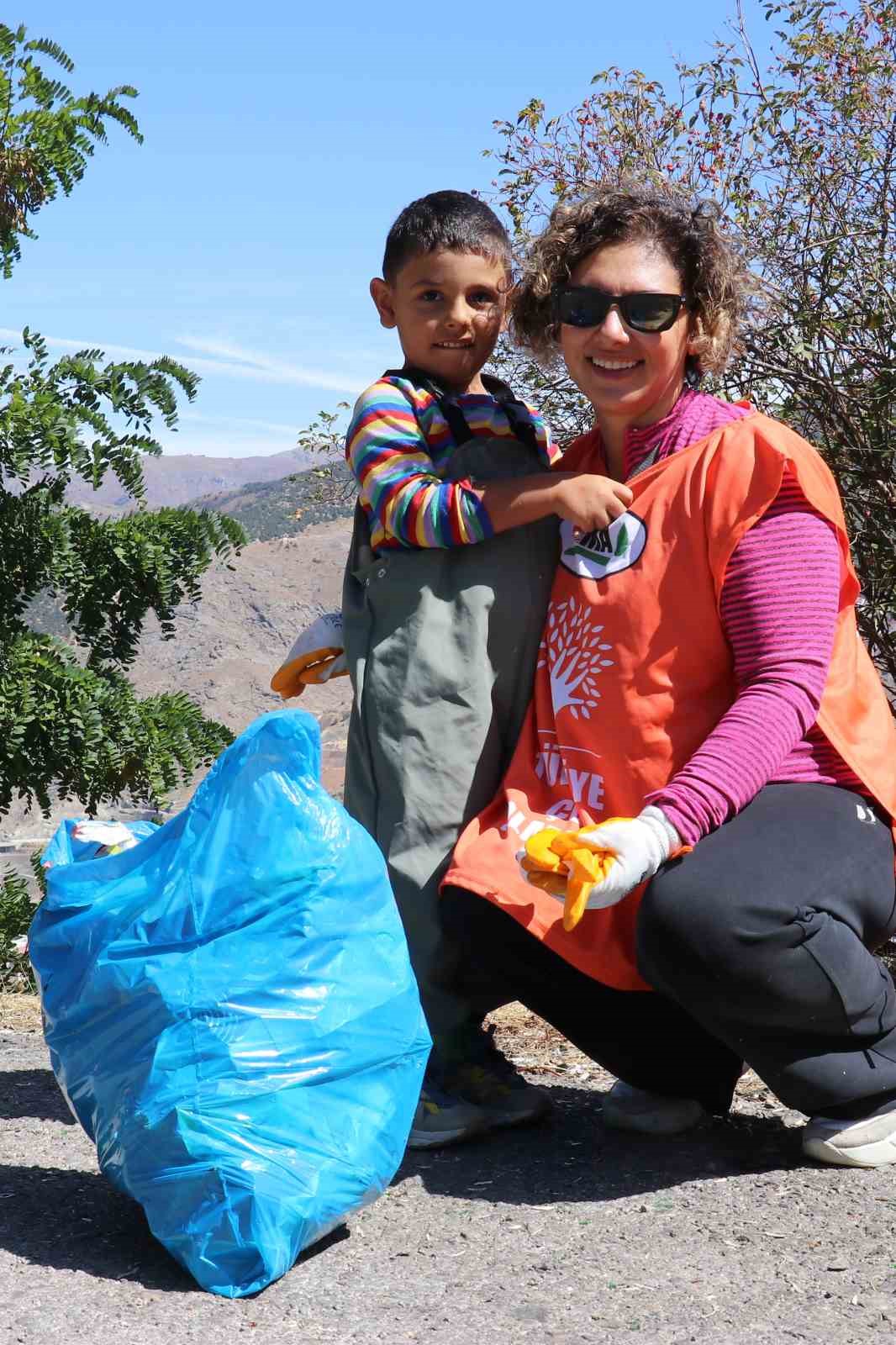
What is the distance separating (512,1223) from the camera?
208 cm

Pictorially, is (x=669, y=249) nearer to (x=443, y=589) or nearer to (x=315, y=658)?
(x=443, y=589)

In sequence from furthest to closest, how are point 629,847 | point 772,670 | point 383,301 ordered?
1. point 383,301
2. point 772,670
3. point 629,847

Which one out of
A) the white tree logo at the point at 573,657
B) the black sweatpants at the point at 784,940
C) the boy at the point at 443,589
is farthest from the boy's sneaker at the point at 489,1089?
the white tree logo at the point at 573,657

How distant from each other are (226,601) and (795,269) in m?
6.54

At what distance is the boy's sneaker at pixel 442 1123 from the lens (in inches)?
94.0

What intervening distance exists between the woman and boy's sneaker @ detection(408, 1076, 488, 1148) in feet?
0.74

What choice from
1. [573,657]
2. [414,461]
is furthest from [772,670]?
[414,461]

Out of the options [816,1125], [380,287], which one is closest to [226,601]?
[380,287]

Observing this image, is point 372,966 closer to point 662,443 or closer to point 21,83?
point 662,443

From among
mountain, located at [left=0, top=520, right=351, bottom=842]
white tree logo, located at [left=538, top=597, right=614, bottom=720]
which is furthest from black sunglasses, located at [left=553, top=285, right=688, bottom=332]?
mountain, located at [left=0, top=520, right=351, bottom=842]

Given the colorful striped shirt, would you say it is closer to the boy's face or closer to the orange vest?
the boy's face

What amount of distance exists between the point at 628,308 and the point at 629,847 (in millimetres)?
904

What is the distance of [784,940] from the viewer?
199cm

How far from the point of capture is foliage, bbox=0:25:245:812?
3.01 metres
